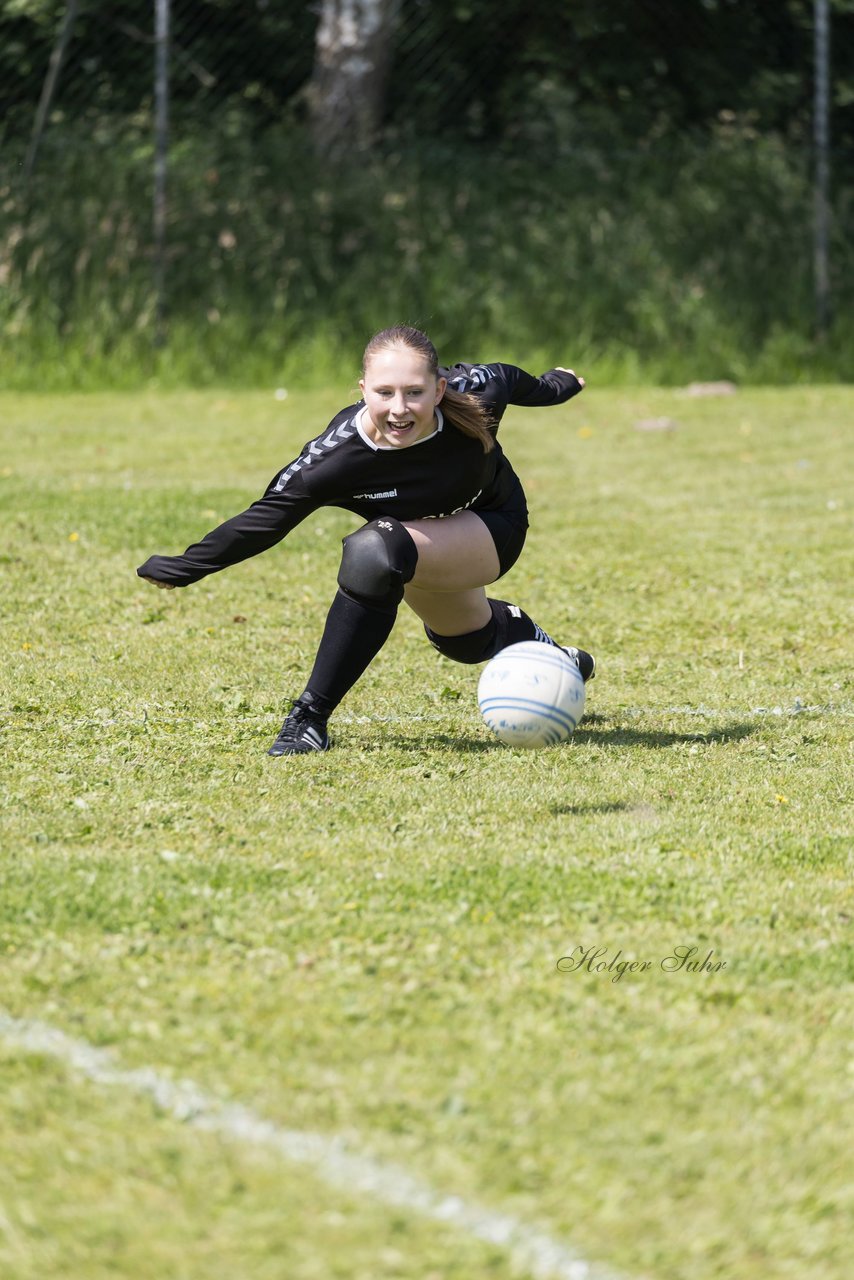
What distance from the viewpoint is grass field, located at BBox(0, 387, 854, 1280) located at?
8.31 feet

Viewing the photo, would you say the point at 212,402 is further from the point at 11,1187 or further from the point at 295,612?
the point at 11,1187

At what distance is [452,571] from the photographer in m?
5.35

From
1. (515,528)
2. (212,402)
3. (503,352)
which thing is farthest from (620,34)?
(515,528)

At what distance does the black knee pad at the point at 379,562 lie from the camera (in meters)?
5.08

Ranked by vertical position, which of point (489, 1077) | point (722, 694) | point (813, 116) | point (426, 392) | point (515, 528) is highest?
point (813, 116)

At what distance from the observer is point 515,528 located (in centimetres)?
557

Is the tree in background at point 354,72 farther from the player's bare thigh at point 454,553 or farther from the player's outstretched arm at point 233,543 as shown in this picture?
the player's outstretched arm at point 233,543

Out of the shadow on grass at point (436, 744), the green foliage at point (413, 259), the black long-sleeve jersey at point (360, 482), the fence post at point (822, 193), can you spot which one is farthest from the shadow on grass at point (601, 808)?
the fence post at point (822, 193)

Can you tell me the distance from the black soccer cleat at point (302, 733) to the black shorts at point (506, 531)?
0.77 m

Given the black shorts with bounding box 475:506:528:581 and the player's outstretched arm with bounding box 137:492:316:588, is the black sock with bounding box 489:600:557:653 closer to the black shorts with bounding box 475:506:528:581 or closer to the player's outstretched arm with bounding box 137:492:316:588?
the black shorts with bounding box 475:506:528:581

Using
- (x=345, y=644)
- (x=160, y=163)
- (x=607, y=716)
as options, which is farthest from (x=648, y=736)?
(x=160, y=163)

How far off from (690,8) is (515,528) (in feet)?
53.4

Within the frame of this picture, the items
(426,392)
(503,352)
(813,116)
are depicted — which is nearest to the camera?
(426,392)

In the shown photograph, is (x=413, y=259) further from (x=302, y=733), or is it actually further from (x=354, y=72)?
(x=302, y=733)
